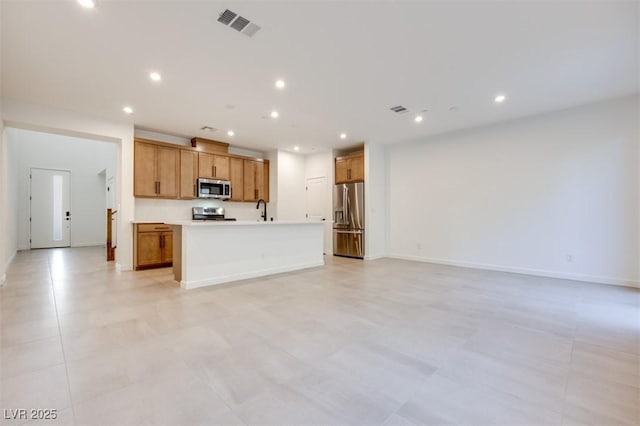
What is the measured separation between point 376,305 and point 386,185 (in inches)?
173

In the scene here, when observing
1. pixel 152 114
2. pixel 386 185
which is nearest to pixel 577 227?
pixel 386 185

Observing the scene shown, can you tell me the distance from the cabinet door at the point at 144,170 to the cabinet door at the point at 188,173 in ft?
1.77

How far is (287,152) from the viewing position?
7.73m

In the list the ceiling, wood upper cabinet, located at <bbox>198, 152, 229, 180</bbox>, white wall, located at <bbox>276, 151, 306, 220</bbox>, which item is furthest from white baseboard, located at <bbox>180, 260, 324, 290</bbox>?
wood upper cabinet, located at <bbox>198, 152, 229, 180</bbox>

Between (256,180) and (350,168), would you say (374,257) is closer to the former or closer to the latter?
(350,168)

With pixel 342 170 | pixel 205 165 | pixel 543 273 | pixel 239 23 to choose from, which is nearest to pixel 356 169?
pixel 342 170

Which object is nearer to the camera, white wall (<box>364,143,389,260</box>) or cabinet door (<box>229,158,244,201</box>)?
white wall (<box>364,143,389,260</box>)

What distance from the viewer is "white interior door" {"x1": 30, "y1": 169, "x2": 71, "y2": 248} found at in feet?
27.6

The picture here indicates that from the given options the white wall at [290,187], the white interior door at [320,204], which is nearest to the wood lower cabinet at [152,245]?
the white wall at [290,187]

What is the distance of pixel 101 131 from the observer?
4945 millimetres

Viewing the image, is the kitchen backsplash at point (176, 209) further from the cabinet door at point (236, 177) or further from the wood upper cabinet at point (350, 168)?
the wood upper cabinet at point (350, 168)

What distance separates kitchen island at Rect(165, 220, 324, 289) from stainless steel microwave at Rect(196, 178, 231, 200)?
1.93m

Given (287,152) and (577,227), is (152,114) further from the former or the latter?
(577,227)

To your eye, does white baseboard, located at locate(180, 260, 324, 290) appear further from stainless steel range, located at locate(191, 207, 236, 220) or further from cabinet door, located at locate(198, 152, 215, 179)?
cabinet door, located at locate(198, 152, 215, 179)
